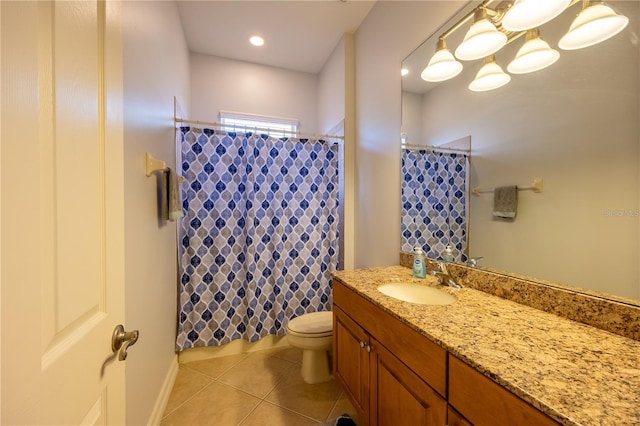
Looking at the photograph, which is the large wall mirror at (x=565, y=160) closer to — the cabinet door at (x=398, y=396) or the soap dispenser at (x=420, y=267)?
the soap dispenser at (x=420, y=267)

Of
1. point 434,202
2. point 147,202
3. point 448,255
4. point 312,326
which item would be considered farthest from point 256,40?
point 312,326

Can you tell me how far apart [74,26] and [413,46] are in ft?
5.53

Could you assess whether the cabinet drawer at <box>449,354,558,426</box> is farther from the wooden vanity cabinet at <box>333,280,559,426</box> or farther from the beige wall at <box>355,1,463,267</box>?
the beige wall at <box>355,1,463,267</box>

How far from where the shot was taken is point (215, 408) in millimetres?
1565

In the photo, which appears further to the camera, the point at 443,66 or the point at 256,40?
the point at 256,40

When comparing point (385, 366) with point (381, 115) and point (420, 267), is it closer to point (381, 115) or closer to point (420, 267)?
point (420, 267)

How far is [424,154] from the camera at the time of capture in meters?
1.58

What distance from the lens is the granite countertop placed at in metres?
0.48

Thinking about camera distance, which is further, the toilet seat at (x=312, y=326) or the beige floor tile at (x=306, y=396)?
the toilet seat at (x=312, y=326)

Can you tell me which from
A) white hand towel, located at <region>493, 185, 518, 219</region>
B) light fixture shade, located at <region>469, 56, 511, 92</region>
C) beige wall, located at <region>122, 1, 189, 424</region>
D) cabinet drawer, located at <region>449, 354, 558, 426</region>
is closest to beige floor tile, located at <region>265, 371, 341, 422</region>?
beige wall, located at <region>122, 1, 189, 424</region>

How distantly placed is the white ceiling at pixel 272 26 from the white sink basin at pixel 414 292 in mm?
2086

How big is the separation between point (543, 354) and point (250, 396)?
1.71 meters

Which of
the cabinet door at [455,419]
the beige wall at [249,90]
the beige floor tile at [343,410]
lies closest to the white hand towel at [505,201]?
the cabinet door at [455,419]

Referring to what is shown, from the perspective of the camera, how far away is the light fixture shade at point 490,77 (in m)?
1.13
